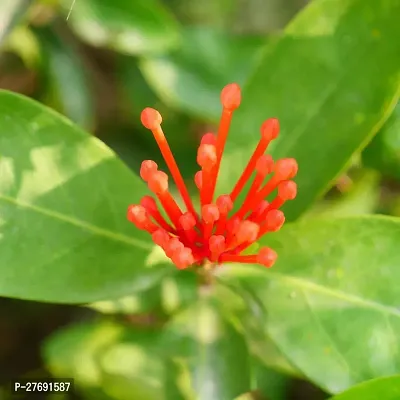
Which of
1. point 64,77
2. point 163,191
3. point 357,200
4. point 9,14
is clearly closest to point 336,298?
point 163,191

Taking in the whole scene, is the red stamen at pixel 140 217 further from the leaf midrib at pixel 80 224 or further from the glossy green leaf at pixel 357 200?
the glossy green leaf at pixel 357 200

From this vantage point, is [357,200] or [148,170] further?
[357,200]

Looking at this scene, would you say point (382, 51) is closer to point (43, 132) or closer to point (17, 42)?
point (43, 132)

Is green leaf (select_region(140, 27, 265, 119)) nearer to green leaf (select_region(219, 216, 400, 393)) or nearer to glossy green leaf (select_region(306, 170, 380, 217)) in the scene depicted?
glossy green leaf (select_region(306, 170, 380, 217))

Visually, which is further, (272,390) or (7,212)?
(272,390)

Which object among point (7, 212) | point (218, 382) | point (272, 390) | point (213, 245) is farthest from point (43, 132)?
point (272, 390)

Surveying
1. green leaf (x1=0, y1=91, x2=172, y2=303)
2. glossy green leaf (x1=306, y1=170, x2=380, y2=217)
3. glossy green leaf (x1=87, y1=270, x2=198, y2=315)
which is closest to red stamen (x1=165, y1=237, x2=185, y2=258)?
green leaf (x1=0, y1=91, x2=172, y2=303)

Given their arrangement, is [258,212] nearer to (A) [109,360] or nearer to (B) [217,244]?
(B) [217,244]
